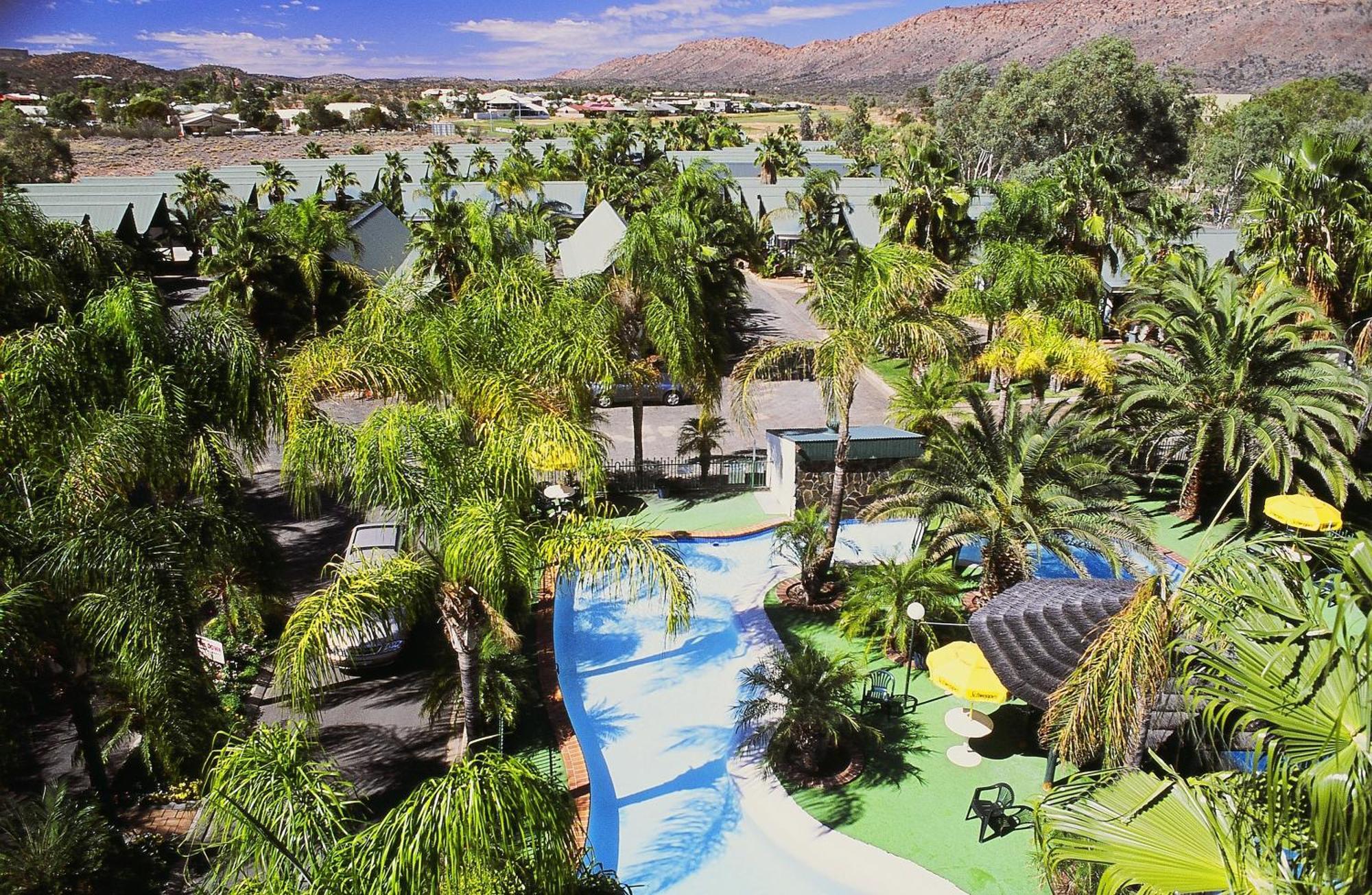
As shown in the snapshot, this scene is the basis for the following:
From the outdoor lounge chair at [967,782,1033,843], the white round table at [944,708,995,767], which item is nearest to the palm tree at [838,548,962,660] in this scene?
the white round table at [944,708,995,767]

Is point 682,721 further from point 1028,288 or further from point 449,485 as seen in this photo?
point 1028,288

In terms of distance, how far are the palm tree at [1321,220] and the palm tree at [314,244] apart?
850 inches

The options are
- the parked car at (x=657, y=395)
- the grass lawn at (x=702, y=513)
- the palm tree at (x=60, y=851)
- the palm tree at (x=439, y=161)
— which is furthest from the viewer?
the palm tree at (x=439, y=161)

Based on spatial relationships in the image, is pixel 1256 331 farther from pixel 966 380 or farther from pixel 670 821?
pixel 670 821

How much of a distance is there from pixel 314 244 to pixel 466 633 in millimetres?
17318

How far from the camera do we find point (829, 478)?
57.0ft

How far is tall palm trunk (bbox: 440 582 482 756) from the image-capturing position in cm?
910

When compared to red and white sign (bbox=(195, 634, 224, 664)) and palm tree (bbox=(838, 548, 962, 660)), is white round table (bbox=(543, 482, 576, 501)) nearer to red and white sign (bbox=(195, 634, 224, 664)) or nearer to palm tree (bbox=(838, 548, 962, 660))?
palm tree (bbox=(838, 548, 962, 660))

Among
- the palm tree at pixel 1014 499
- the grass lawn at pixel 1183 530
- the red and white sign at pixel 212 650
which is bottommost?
the grass lawn at pixel 1183 530

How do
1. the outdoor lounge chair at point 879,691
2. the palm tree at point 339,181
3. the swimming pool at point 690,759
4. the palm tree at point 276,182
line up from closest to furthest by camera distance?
the swimming pool at point 690,759, the outdoor lounge chair at point 879,691, the palm tree at point 276,182, the palm tree at point 339,181

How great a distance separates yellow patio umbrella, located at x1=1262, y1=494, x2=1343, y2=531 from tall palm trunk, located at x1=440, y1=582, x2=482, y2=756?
13.0m

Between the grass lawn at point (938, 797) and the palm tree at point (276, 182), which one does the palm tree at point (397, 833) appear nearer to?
the grass lawn at point (938, 797)

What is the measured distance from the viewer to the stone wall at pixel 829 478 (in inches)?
682

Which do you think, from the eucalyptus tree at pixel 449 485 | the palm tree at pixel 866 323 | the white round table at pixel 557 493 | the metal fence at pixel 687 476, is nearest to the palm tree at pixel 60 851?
the eucalyptus tree at pixel 449 485
